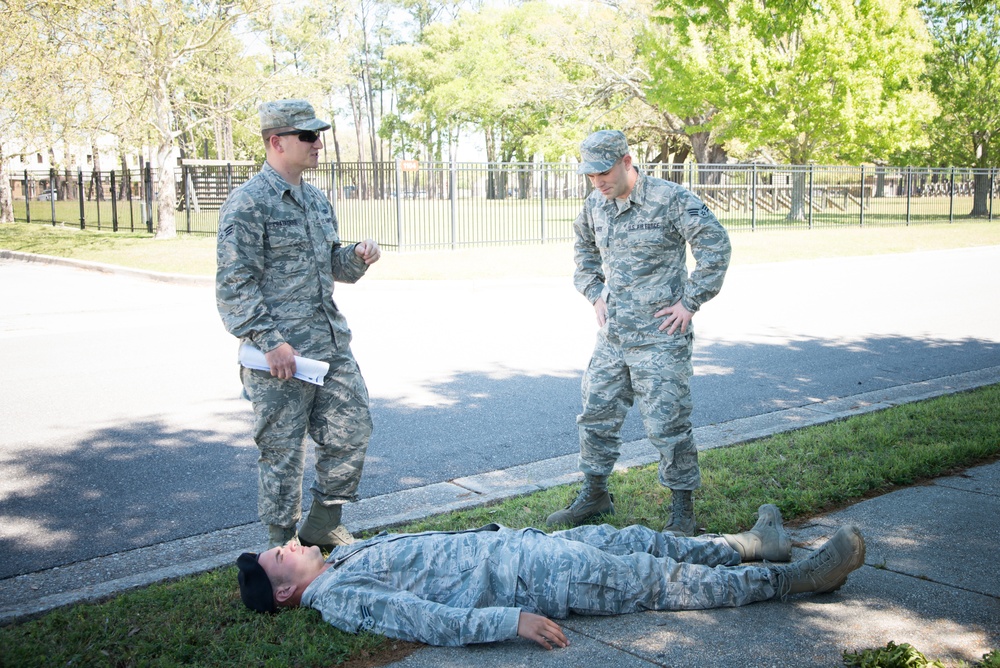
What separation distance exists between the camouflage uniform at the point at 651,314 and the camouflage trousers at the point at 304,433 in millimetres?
1144

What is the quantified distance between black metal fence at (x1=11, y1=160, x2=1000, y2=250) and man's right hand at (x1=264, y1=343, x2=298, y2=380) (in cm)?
1499

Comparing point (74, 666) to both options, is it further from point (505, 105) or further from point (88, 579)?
point (505, 105)

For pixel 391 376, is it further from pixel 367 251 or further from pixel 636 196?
pixel 636 196

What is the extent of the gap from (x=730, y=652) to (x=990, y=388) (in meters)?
5.05

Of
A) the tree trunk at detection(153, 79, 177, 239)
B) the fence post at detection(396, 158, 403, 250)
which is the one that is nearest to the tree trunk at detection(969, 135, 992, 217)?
the fence post at detection(396, 158, 403, 250)

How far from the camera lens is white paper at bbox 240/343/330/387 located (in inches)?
146

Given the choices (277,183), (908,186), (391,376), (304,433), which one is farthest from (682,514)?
(908,186)

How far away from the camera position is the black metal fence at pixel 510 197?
21922mm

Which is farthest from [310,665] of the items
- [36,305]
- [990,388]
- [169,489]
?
[36,305]

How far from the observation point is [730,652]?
3133 mm

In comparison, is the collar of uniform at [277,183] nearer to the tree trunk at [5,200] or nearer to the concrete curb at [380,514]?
the concrete curb at [380,514]

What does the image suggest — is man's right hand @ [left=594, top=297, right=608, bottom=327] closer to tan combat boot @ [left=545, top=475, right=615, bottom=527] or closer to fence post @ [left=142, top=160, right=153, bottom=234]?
tan combat boot @ [left=545, top=475, right=615, bottom=527]

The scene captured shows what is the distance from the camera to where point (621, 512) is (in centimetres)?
454

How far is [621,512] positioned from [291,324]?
1.90 m
